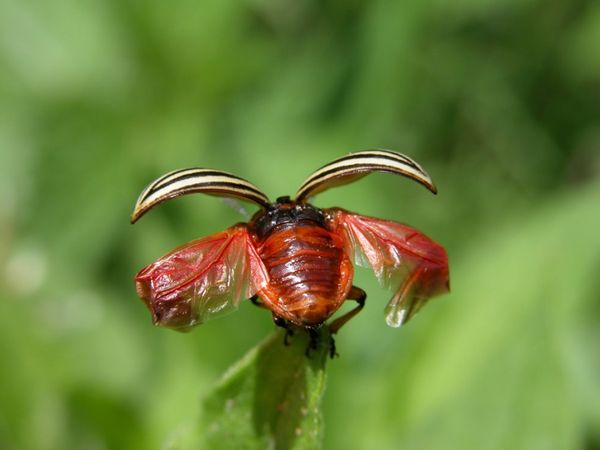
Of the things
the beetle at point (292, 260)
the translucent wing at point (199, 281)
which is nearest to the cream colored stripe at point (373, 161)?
the beetle at point (292, 260)

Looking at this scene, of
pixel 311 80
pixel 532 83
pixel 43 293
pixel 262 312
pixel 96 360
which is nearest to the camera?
pixel 262 312

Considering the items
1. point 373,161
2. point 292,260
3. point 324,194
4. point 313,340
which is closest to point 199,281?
point 292,260

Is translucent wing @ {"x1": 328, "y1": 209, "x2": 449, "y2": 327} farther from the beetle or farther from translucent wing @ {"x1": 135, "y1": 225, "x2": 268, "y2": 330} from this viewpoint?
translucent wing @ {"x1": 135, "y1": 225, "x2": 268, "y2": 330}

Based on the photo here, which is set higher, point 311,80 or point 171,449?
point 311,80

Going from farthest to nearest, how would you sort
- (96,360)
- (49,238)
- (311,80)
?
(311,80) → (49,238) → (96,360)

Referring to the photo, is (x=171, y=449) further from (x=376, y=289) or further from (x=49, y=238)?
(x=49, y=238)

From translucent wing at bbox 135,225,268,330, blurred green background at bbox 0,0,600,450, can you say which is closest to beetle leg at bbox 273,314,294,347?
translucent wing at bbox 135,225,268,330

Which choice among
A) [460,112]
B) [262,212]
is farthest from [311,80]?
[262,212]
